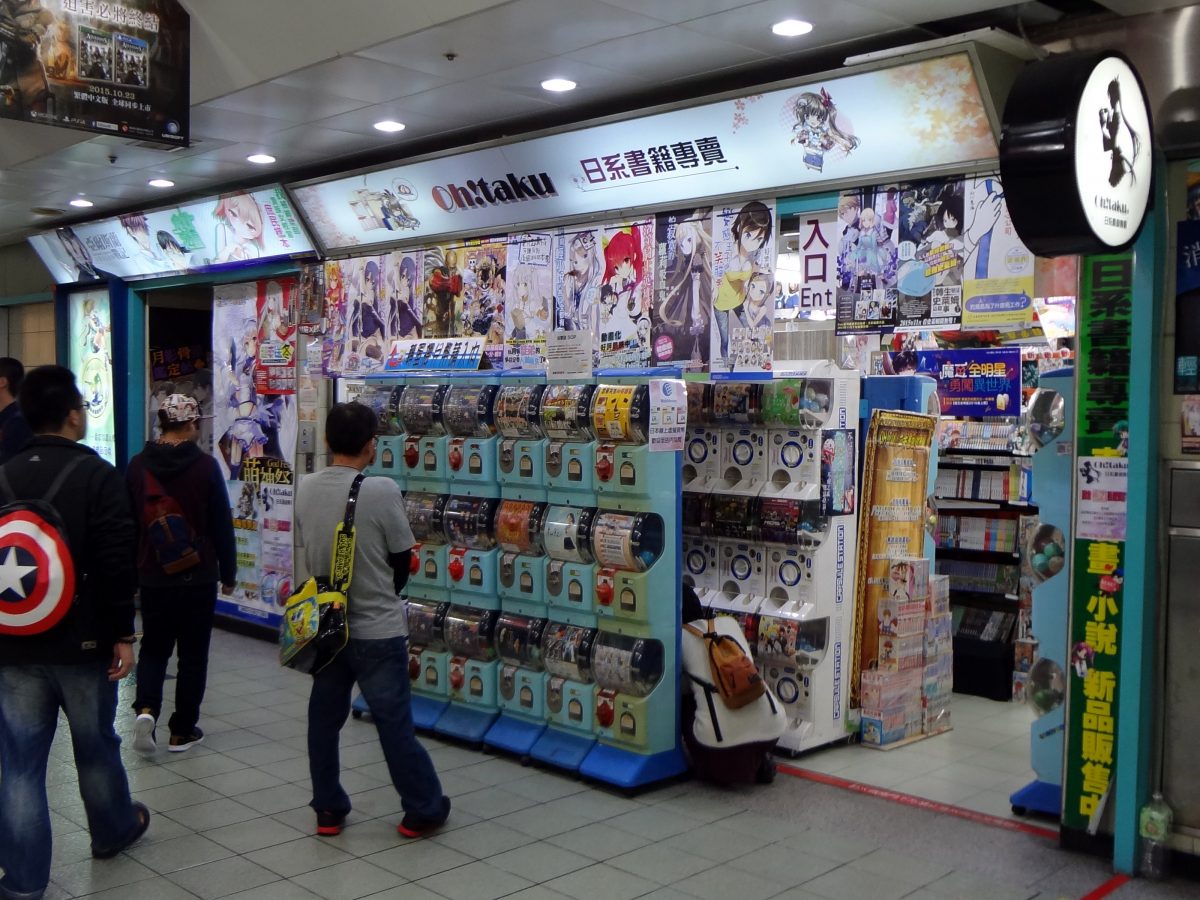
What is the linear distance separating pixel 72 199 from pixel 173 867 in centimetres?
713

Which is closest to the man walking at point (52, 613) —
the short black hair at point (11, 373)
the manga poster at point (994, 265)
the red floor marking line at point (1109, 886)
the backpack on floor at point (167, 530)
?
the backpack on floor at point (167, 530)

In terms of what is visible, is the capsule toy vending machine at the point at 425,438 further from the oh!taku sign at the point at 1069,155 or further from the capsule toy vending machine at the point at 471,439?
the oh!taku sign at the point at 1069,155

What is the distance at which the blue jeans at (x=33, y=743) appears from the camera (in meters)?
3.87

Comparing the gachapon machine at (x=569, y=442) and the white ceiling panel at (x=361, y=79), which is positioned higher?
the white ceiling panel at (x=361, y=79)

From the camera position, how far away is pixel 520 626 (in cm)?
561

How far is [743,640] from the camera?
5.43 metres

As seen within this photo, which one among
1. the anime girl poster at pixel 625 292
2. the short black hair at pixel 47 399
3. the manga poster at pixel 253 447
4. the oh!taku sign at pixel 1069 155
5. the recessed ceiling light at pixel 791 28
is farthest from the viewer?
the manga poster at pixel 253 447

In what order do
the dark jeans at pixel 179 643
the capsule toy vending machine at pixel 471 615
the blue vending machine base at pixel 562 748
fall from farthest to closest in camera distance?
the capsule toy vending machine at pixel 471 615 → the dark jeans at pixel 179 643 → the blue vending machine base at pixel 562 748

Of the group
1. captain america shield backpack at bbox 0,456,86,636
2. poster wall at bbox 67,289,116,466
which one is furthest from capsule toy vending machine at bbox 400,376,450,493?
poster wall at bbox 67,289,116,466

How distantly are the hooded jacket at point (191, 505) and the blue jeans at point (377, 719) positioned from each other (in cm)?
151

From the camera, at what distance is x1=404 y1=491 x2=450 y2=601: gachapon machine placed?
602cm

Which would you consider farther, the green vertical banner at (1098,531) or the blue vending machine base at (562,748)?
the blue vending machine base at (562,748)

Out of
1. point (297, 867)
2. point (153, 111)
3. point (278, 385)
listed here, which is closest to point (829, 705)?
point (297, 867)

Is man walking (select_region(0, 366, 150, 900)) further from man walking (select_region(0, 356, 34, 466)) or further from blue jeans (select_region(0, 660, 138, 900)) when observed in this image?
man walking (select_region(0, 356, 34, 466))
